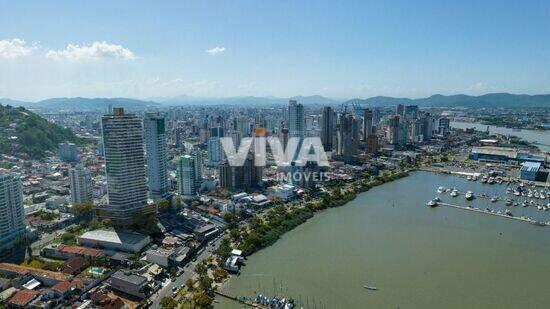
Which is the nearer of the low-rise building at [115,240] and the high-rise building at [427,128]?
the low-rise building at [115,240]

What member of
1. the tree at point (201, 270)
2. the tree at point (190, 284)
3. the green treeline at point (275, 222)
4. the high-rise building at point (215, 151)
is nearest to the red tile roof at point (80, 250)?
the tree at point (201, 270)

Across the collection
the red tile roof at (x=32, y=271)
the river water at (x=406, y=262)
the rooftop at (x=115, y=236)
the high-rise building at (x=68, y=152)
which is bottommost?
the river water at (x=406, y=262)

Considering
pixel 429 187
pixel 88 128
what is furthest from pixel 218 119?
pixel 429 187

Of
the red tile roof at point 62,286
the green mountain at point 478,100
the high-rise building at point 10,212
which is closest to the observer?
the red tile roof at point 62,286

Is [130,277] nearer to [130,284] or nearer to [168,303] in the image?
[130,284]

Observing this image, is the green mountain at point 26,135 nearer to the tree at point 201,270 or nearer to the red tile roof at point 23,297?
the red tile roof at point 23,297

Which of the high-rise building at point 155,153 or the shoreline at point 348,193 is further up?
the high-rise building at point 155,153

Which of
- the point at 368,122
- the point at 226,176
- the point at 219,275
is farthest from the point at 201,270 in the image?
the point at 368,122
